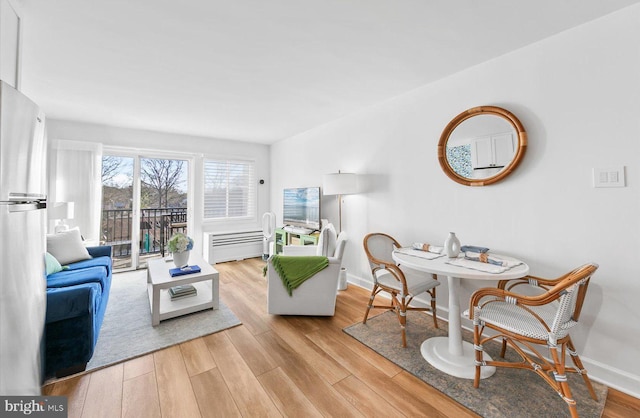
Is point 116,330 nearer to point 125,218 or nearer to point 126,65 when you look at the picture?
point 126,65

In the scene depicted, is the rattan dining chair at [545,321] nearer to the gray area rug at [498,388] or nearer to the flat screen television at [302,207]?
the gray area rug at [498,388]

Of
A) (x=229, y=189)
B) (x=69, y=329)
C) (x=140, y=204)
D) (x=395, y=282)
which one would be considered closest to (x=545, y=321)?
(x=395, y=282)

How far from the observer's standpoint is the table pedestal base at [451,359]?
5.99 feet

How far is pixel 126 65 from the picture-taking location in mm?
2328

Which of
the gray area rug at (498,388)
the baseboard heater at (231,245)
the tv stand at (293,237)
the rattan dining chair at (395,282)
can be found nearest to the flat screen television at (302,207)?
the tv stand at (293,237)

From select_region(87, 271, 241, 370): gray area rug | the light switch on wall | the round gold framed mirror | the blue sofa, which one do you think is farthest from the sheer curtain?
the light switch on wall

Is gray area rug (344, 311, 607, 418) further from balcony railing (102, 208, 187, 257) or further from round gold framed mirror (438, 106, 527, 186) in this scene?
balcony railing (102, 208, 187, 257)

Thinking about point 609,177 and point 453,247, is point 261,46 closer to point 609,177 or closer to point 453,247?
point 453,247

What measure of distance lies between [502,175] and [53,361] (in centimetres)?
364

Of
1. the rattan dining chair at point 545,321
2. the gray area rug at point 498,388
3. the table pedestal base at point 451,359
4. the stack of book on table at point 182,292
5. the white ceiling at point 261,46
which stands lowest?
the gray area rug at point 498,388

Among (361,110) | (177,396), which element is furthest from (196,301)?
(361,110)

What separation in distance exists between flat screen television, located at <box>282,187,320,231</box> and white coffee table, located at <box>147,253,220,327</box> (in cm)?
171

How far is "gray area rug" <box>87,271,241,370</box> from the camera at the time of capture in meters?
2.09

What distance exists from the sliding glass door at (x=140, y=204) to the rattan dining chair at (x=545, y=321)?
16.3 feet
